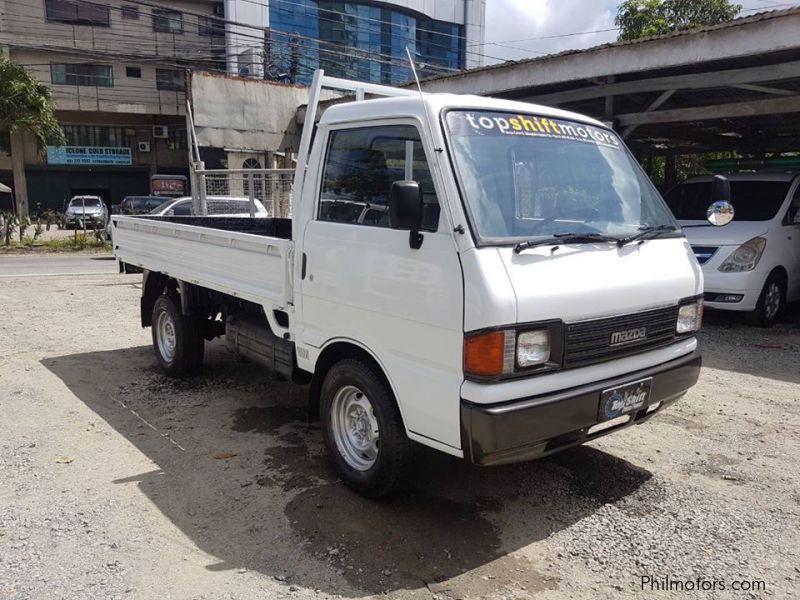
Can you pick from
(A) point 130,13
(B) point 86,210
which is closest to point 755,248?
(B) point 86,210

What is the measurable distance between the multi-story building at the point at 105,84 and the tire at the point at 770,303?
31.2 metres

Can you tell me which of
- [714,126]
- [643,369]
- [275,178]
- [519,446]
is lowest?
[519,446]

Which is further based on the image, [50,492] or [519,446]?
[50,492]

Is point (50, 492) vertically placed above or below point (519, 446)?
below

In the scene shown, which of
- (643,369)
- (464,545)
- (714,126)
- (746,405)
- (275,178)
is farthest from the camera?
(714,126)

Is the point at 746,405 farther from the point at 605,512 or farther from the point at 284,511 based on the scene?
the point at 284,511

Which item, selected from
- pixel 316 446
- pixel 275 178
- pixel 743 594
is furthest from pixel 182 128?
pixel 743 594

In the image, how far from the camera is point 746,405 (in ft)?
18.8

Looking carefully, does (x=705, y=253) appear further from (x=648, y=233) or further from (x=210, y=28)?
(x=210, y=28)

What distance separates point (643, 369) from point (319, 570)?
2.06 m

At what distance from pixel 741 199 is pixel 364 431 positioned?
7514 millimetres

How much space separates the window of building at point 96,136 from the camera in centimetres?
3712

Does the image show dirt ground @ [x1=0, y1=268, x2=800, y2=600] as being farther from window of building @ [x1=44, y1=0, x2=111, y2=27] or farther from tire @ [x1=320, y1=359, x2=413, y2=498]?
window of building @ [x1=44, y1=0, x2=111, y2=27]

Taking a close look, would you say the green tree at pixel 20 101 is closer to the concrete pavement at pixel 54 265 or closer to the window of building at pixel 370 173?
the concrete pavement at pixel 54 265
